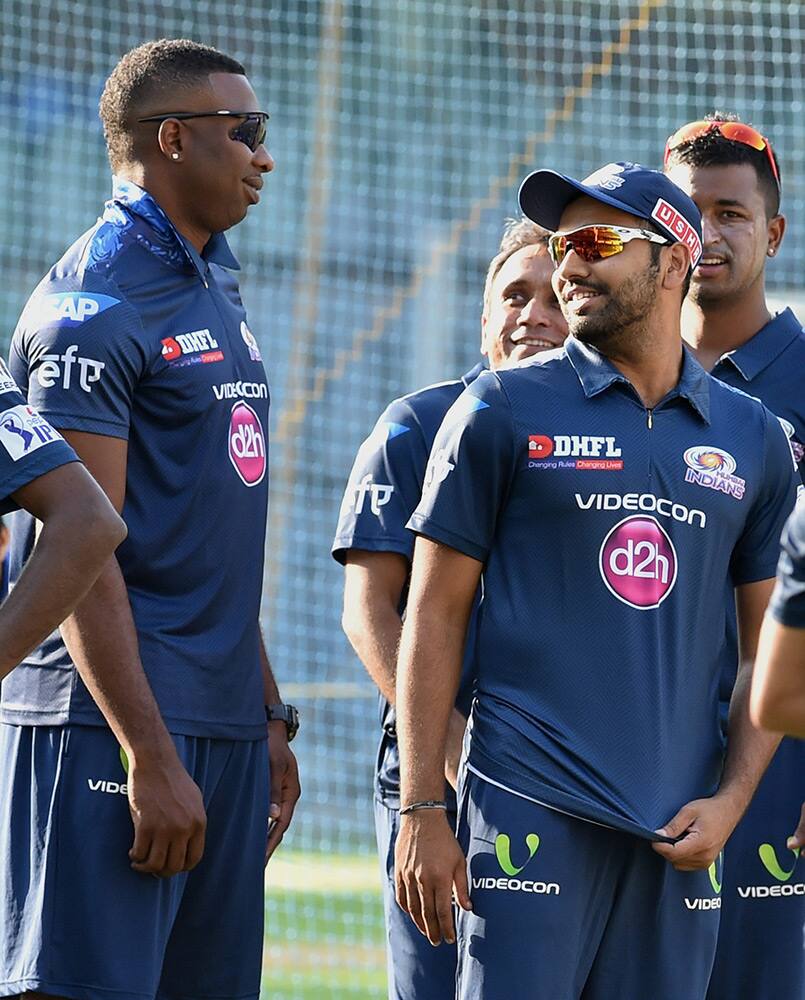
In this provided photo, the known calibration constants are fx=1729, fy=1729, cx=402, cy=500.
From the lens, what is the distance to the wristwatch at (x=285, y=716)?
3.57m

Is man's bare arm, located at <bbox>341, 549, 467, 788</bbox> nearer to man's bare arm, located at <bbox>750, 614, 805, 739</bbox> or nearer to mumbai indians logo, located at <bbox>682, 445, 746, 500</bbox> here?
mumbai indians logo, located at <bbox>682, 445, 746, 500</bbox>

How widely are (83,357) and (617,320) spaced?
98 cm

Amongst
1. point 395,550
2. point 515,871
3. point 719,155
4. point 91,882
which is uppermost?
point 719,155

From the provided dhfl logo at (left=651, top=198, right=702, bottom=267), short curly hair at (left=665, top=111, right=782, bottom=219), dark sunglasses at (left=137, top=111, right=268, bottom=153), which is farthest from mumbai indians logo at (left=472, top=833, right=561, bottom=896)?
short curly hair at (left=665, top=111, right=782, bottom=219)

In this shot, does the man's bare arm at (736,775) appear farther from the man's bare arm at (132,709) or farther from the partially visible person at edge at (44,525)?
the partially visible person at edge at (44,525)

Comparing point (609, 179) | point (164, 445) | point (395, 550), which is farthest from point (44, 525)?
point (609, 179)

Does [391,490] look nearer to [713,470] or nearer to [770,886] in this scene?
[713,470]

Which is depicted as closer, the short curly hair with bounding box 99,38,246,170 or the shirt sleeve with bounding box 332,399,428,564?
the short curly hair with bounding box 99,38,246,170

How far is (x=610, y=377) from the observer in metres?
3.15

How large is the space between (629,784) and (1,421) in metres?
1.23

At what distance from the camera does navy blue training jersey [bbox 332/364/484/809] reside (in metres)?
3.68

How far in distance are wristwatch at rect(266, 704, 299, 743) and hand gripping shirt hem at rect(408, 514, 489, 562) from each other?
66 centimetres

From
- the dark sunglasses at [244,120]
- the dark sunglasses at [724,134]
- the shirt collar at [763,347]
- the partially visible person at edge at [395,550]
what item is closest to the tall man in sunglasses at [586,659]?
the partially visible person at edge at [395,550]

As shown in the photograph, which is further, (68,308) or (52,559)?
(68,308)
